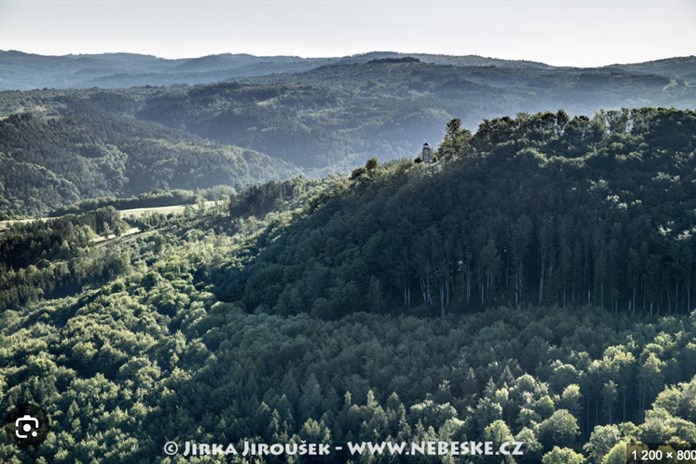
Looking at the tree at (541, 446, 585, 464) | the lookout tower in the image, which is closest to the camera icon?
the tree at (541, 446, 585, 464)

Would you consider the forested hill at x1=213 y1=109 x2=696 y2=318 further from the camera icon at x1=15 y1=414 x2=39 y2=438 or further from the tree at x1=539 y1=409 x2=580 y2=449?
the camera icon at x1=15 y1=414 x2=39 y2=438

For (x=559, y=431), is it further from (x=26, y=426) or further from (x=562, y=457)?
(x=26, y=426)

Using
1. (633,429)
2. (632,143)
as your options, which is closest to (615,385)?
(633,429)

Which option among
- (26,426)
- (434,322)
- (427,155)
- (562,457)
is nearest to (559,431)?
(562,457)

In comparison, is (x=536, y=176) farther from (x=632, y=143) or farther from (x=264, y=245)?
(x=264, y=245)

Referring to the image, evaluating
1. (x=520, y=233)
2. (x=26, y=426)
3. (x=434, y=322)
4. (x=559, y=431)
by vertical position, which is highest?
(x=520, y=233)

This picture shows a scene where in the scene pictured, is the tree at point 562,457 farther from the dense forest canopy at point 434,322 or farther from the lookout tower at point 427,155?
the lookout tower at point 427,155
